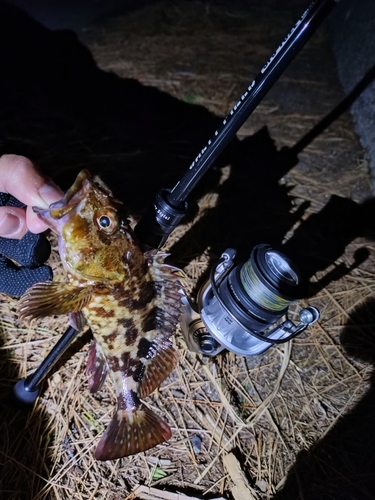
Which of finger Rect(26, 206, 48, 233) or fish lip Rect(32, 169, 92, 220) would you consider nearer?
fish lip Rect(32, 169, 92, 220)

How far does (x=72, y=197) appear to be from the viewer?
4.84 feet

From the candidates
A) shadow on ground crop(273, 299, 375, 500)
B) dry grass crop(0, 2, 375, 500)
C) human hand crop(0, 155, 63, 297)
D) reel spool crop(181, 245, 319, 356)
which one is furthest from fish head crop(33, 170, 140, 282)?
shadow on ground crop(273, 299, 375, 500)

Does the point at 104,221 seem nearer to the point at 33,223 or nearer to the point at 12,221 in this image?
the point at 33,223

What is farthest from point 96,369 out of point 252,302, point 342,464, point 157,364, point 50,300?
point 342,464

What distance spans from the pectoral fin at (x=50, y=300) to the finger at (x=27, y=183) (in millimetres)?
338

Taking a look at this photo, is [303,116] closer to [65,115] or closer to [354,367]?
[65,115]

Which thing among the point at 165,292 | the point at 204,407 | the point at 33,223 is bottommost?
the point at 204,407

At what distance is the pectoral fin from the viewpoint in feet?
4.89

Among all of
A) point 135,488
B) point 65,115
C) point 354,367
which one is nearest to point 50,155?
point 65,115

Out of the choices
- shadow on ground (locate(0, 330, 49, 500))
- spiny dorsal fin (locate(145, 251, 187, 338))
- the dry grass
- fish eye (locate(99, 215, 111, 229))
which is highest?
fish eye (locate(99, 215, 111, 229))

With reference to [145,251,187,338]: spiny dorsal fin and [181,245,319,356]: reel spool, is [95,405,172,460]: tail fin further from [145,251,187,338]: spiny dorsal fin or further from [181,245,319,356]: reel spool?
[181,245,319,356]: reel spool

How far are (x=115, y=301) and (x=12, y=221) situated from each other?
0.69 meters

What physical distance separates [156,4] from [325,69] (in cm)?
208

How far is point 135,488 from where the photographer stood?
6.62 ft
